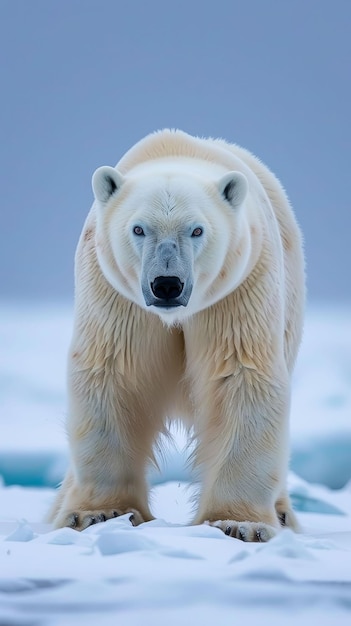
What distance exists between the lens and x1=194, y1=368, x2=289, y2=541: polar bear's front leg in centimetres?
487

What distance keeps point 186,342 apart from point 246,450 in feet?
1.90

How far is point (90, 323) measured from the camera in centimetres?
510

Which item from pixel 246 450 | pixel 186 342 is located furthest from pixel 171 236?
pixel 246 450

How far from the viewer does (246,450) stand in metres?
4.87

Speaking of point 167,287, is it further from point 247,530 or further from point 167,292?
point 247,530

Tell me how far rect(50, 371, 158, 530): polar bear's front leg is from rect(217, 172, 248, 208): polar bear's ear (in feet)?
3.16

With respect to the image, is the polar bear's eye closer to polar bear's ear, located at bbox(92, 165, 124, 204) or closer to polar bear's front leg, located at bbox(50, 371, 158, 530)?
polar bear's ear, located at bbox(92, 165, 124, 204)

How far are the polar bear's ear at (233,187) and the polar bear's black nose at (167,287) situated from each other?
57cm

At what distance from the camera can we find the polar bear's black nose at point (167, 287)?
432 cm

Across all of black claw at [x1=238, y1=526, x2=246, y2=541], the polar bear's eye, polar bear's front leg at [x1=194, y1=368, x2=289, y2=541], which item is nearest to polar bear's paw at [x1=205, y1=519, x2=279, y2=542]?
black claw at [x1=238, y1=526, x2=246, y2=541]

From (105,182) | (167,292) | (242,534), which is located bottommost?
(242,534)

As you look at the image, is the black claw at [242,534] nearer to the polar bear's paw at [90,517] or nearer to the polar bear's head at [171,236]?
the polar bear's paw at [90,517]

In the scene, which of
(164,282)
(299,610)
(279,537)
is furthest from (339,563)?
(164,282)

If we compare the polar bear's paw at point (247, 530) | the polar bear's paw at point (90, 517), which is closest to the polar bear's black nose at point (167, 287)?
the polar bear's paw at point (247, 530)
